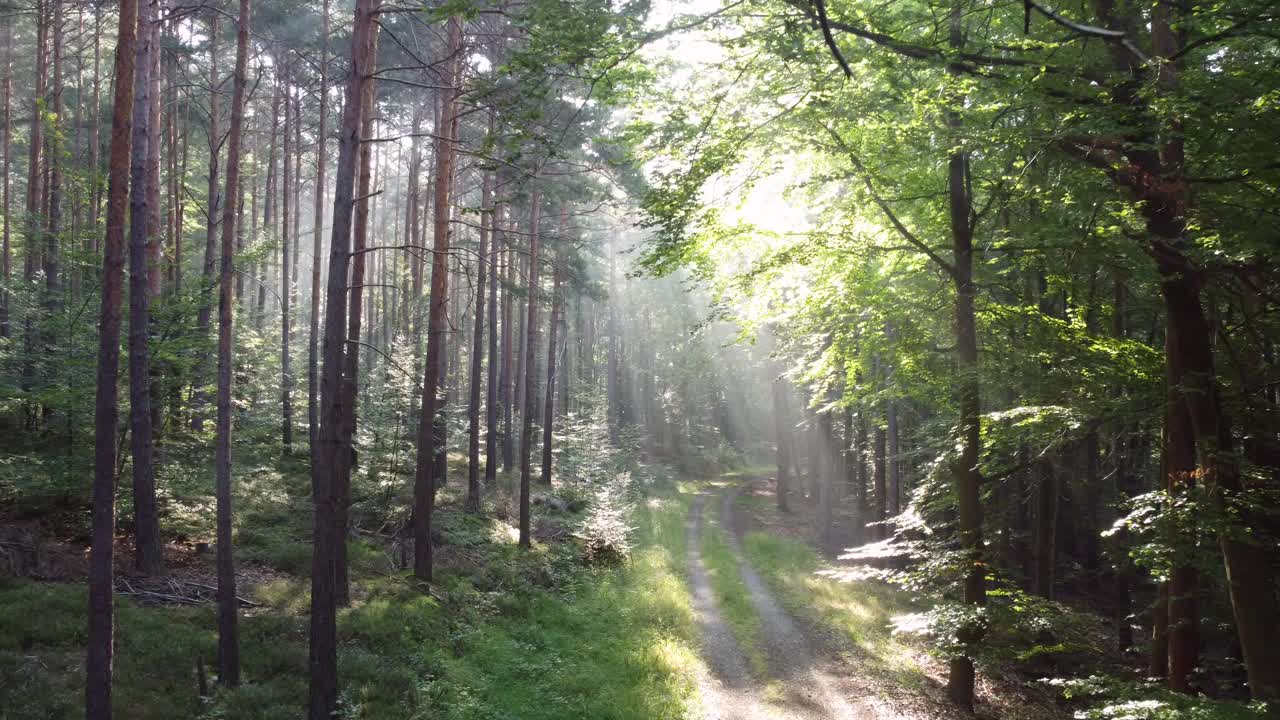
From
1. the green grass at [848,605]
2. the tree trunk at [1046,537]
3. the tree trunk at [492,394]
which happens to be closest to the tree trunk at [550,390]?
the tree trunk at [492,394]

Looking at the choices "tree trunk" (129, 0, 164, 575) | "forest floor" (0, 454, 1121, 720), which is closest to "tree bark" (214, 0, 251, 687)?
"forest floor" (0, 454, 1121, 720)

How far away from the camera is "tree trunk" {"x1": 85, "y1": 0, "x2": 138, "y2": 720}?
6465 millimetres

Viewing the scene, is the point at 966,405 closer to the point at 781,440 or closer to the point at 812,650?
the point at 812,650

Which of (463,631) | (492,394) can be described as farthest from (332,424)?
(492,394)

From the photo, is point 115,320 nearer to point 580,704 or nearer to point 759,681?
point 580,704

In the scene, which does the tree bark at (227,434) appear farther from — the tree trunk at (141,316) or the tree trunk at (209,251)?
the tree trunk at (141,316)

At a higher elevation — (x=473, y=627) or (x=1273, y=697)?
(x=1273, y=697)

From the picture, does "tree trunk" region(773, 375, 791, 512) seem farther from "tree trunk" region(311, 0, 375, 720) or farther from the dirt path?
"tree trunk" region(311, 0, 375, 720)

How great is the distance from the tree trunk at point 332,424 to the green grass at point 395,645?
0.76 m

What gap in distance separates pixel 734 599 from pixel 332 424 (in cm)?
1164

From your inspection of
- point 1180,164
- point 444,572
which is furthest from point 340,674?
point 1180,164

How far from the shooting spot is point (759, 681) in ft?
37.0

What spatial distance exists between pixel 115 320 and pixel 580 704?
755 cm

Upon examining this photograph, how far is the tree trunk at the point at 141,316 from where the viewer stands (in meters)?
8.21
